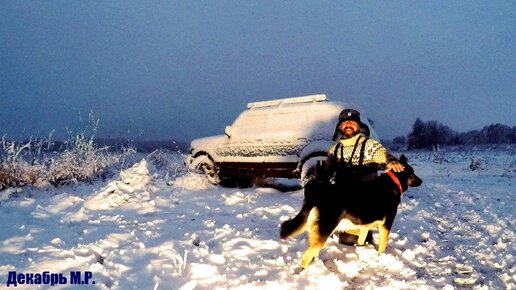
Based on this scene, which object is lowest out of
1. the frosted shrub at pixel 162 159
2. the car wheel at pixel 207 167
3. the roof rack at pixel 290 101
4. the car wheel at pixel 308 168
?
the frosted shrub at pixel 162 159

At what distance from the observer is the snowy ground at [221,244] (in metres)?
3.32

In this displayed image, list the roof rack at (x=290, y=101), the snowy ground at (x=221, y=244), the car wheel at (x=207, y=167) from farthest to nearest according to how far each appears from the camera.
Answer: the car wheel at (x=207, y=167) → the roof rack at (x=290, y=101) → the snowy ground at (x=221, y=244)

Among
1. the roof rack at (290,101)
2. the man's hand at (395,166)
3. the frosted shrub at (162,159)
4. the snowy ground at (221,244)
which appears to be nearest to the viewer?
the snowy ground at (221,244)

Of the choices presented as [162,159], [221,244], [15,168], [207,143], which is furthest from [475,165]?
[15,168]

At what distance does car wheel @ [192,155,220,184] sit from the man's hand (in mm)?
5273

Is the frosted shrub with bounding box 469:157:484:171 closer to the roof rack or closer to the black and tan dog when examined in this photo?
the roof rack

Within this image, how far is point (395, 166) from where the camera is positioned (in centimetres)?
410

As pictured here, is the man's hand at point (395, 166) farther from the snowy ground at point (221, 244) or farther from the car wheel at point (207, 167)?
the car wheel at point (207, 167)

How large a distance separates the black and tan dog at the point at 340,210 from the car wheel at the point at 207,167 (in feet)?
17.5

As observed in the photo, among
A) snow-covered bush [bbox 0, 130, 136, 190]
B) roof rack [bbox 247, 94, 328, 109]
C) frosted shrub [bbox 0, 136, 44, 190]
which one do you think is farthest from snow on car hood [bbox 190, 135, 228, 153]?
frosted shrub [bbox 0, 136, 44, 190]

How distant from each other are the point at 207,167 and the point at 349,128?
523 cm

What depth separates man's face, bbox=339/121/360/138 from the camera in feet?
14.1

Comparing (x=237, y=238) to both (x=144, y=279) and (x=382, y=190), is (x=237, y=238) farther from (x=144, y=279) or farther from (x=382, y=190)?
(x=382, y=190)

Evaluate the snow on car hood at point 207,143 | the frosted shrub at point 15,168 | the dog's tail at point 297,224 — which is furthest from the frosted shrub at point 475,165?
the frosted shrub at point 15,168
